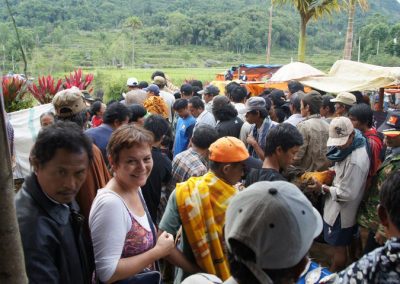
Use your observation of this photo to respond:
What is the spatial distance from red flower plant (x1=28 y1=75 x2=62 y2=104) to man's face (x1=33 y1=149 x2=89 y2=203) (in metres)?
4.51

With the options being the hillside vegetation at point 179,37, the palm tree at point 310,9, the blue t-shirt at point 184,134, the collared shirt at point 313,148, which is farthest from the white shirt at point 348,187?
the hillside vegetation at point 179,37

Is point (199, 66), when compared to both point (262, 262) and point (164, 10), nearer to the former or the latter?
point (164, 10)

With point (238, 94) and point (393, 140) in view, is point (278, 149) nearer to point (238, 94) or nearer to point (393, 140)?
point (393, 140)

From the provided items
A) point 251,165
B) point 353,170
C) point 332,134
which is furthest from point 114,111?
point 353,170

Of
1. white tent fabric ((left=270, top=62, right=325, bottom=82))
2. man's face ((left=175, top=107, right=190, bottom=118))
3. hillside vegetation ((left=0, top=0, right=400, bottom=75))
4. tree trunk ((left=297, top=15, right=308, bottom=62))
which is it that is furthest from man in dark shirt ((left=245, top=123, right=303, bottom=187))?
hillside vegetation ((left=0, top=0, right=400, bottom=75))

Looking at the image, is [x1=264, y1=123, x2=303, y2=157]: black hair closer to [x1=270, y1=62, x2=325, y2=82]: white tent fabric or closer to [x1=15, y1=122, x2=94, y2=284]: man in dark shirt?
[x1=15, y1=122, x2=94, y2=284]: man in dark shirt

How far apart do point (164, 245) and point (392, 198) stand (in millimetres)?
1054

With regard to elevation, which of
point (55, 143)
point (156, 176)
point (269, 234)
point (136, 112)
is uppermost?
point (55, 143)

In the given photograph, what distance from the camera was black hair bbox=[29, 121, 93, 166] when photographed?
5.52 ft

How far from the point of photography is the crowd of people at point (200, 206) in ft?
4.25

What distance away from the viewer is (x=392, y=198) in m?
1.64

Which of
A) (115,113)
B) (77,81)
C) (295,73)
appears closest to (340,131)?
(115,113)

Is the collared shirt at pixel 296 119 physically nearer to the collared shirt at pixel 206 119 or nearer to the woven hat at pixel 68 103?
the collared shirt at pixel 206 119

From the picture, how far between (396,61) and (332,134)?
1678 inches
